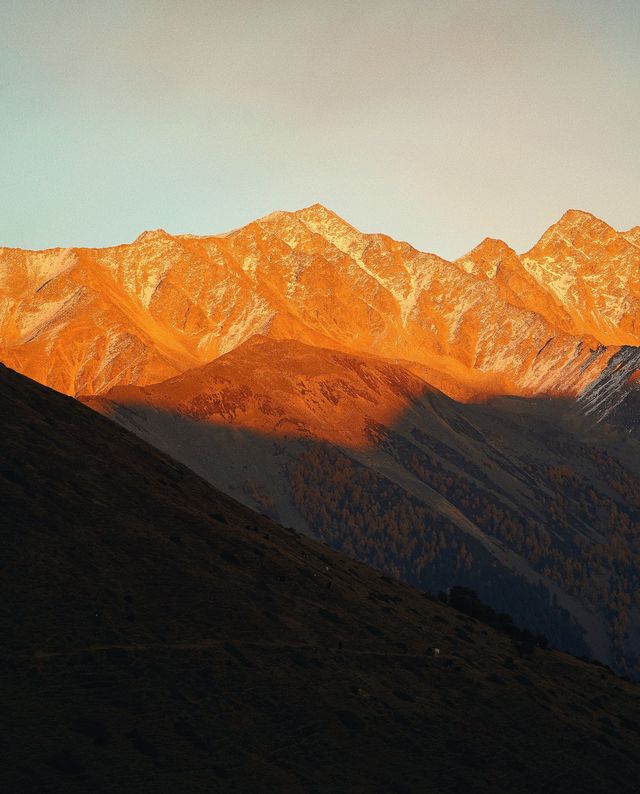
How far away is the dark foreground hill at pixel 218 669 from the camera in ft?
176

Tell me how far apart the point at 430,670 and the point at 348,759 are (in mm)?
18596

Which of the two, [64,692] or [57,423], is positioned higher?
[57,423]

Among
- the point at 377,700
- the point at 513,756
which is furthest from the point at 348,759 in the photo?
the point at 513,756

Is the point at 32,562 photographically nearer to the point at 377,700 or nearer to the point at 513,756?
the point at 377,700

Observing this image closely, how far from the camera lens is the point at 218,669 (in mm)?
63156

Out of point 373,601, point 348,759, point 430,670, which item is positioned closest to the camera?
point 348,759

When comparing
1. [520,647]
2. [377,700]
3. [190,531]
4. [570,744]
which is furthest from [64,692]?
[520,647]

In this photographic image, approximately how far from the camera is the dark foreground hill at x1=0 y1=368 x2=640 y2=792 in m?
53.8

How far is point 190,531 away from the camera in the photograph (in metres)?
82.3

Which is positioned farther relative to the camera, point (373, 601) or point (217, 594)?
point (373, 601)

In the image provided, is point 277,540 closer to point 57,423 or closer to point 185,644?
point 57,423

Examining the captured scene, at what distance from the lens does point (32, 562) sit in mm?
65188

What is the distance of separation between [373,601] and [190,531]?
1735cm

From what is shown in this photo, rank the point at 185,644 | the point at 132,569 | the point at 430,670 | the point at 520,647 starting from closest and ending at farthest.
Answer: the point at 185,644, the point at 132,569, the point at 430,670, the point at 520,647
